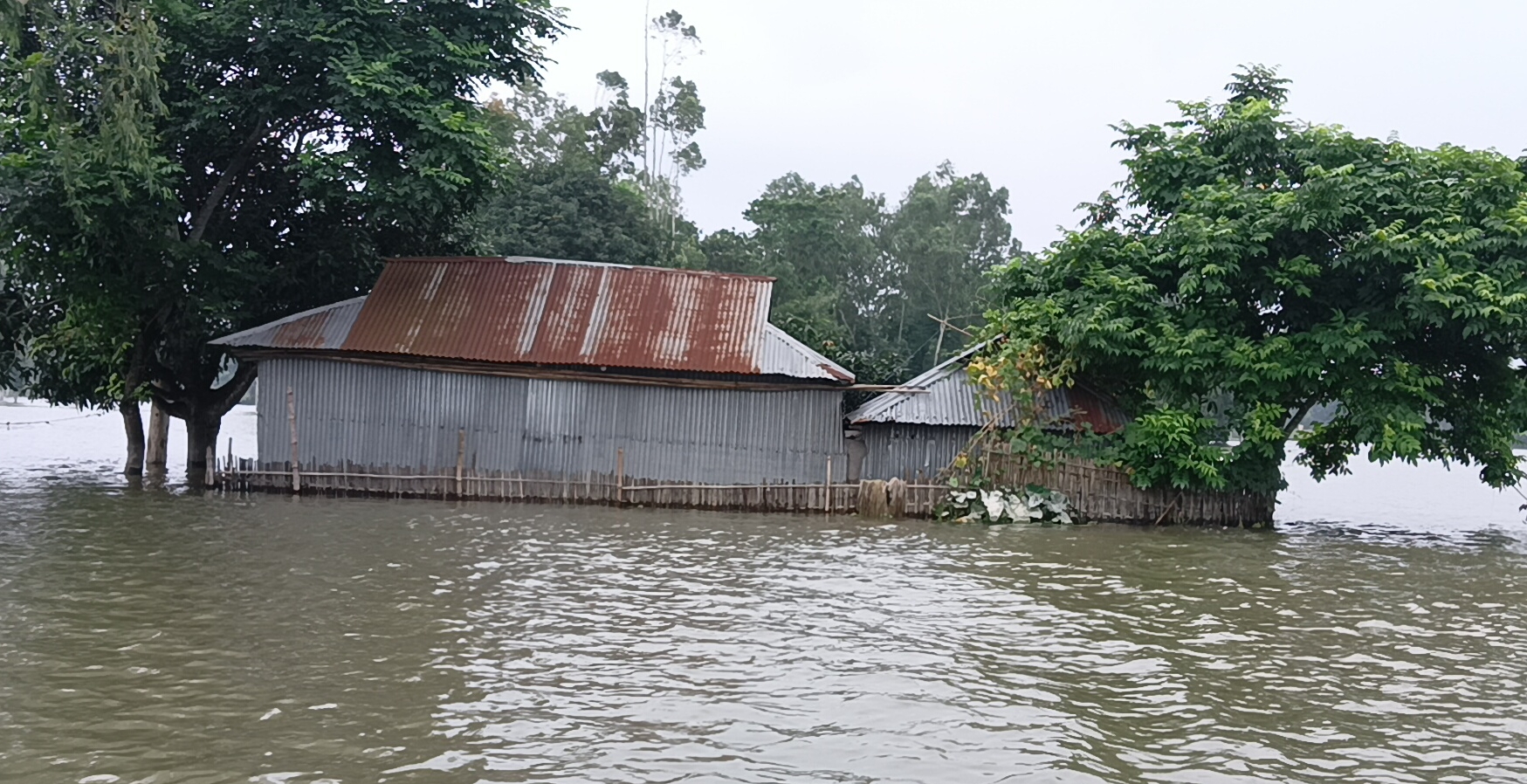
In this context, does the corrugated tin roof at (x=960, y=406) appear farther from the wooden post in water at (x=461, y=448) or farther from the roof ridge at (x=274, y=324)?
the roof ridge at (x=274, y=324)

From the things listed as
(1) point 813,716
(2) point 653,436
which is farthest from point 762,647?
(2) point 653,436

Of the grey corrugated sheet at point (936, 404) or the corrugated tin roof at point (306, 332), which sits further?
the corrugated tin roof at point (306, 332)

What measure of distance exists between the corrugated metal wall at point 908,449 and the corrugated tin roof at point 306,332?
888 cm

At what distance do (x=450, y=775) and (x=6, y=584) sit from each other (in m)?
7.15

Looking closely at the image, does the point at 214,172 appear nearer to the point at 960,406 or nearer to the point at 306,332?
the point at 306,332

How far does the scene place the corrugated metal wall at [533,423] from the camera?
20047 millimetres

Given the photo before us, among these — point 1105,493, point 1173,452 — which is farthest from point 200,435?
point 1173,452

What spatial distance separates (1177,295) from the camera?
2014 centimetres

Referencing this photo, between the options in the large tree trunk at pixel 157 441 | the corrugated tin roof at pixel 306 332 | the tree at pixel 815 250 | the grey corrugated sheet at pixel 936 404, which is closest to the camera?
the grey corrugated sheet at pixel 936 404

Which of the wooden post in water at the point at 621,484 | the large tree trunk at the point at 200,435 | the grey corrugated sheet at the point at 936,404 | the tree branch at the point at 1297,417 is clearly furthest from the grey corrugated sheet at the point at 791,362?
the large tree trunk at the point at 200,435

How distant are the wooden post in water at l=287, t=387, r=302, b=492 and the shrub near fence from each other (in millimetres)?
11014

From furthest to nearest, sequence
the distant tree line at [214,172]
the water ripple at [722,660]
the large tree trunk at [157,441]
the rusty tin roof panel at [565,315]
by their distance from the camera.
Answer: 1. the large tree trunk at [157,441]
2. the rusty tin roof panel at [565,315]
3. the distant tree line at [214,172]
4. the water ripple at [722,660]

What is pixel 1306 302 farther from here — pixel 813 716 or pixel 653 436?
pixel 813 716

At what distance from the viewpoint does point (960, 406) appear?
20156 mm
